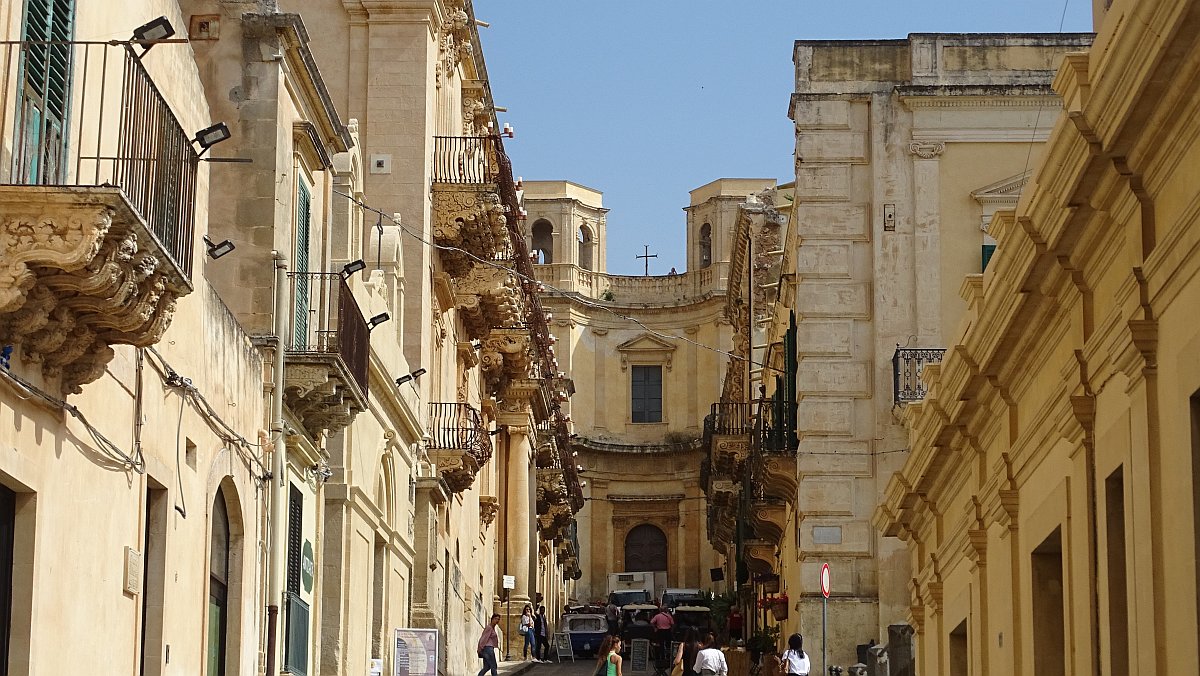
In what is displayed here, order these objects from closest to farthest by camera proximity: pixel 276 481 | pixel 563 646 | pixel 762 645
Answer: pixel 276 481, pixel 762 645, pixel 563 646

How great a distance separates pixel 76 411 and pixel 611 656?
17530mm

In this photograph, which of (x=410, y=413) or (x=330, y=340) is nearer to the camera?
(x=330, y=340)

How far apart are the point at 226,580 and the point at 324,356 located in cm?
258

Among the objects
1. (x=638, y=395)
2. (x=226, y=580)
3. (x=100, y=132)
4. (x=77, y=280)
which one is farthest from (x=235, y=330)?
(x=638, y=395)

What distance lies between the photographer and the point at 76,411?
40.4 feet

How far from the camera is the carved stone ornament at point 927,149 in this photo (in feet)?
99.5

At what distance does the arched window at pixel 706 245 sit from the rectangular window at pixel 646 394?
4448 mm

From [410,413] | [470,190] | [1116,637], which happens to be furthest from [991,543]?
[470,190]

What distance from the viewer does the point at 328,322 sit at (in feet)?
66.9

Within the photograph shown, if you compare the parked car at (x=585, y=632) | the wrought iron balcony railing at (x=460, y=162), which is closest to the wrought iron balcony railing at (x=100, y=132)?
the wrought iron balcony railing at (x=460, y=162)

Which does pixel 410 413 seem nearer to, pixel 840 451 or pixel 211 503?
pixel 840 451

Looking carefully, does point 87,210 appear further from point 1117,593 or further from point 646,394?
point 646,394

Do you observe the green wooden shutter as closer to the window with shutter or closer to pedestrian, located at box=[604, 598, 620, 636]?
the window with shutter

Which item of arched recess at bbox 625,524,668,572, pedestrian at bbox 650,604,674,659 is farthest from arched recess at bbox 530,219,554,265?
pedestrian at bbox 650,604,674,659
